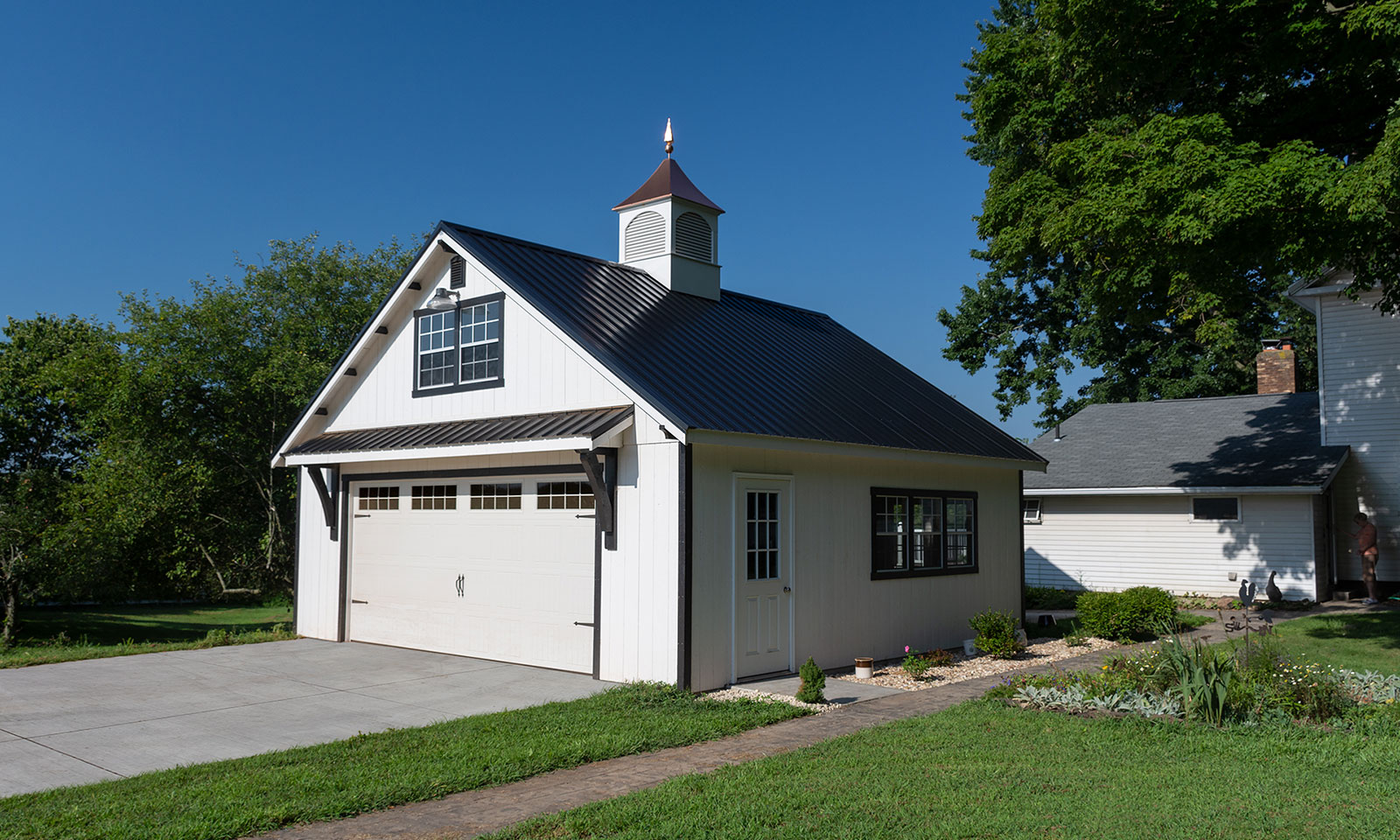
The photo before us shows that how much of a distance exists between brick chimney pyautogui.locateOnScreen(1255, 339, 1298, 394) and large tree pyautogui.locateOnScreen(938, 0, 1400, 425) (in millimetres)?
10571

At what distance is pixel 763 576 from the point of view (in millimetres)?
11570

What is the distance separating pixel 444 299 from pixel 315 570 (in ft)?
17.2

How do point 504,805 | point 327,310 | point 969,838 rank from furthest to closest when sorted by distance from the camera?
point 327,310 < point 504,805 < point 969,838

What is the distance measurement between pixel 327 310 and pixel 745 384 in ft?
67.9

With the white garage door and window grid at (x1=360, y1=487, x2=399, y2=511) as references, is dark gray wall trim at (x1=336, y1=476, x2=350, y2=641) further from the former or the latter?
window grid at (x1=360, y1=487, x2=399, y2=511)

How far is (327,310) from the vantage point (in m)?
29.7

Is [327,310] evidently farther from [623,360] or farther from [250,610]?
[623,360]

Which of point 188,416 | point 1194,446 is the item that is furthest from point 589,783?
point 188,416

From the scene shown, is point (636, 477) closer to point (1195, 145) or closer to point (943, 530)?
point (943, 530)

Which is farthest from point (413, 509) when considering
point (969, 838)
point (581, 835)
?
point (969, 838)

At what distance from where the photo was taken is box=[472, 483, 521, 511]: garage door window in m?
12.9

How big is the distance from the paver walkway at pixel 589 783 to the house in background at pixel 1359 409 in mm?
14662

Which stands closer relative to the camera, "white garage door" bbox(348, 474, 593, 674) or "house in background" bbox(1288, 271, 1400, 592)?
"white garage door" bbox(348, 474, 593, 674)

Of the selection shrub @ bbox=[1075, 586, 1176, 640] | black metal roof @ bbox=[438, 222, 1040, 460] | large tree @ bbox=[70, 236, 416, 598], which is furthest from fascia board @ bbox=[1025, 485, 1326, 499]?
large tree @ bbox=[70, 236, 416, 598]
